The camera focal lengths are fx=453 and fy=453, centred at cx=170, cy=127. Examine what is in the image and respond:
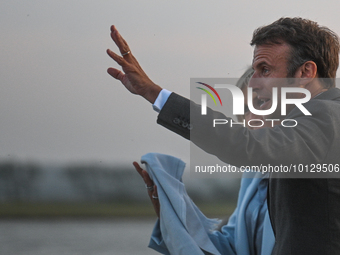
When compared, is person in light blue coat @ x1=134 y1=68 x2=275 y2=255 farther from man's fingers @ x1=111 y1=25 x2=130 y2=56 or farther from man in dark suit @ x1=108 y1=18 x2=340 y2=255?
man's fingers @ x1=111 y1=25 x2=130 y2=56

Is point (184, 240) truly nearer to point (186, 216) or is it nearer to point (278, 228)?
point (186, 216)

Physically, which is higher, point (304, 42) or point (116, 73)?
point (304, 42)

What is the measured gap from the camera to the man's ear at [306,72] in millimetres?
1686

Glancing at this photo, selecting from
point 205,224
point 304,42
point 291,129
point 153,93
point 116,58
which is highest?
point 304,42

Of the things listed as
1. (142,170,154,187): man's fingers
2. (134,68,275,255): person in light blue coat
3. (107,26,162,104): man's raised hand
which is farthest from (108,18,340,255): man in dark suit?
(142,170,154,187): man's fingers

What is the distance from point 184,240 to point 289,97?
34.5 inches

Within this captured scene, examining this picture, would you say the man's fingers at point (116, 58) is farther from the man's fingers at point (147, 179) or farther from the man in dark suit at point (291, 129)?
the man's fingers at point (147, 179)

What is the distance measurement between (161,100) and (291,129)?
1.29 feet

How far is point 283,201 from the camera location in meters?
1.63

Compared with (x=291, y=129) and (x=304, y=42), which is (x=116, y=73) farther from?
(x=304, y=42)

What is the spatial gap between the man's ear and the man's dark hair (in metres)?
0.02

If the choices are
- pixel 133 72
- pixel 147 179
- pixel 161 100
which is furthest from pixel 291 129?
pixel 147 179

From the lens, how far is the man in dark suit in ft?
4.25

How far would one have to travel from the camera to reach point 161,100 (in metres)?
1.38
